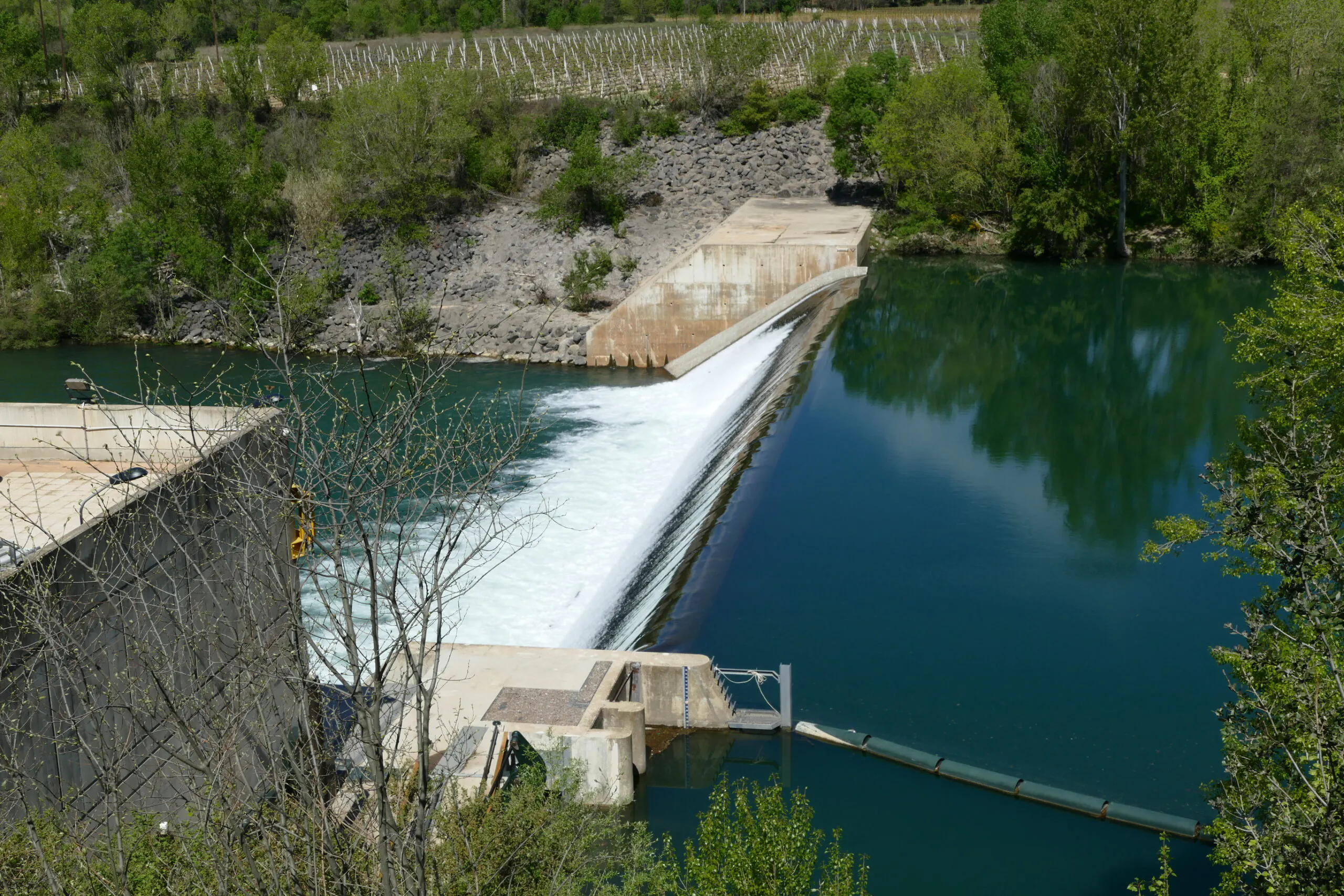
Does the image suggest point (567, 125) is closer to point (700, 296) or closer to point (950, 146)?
point (950, 146)

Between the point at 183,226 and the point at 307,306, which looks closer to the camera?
the point at 307,306

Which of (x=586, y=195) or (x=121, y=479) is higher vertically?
(x=121, y=479)

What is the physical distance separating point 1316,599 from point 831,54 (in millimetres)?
52973

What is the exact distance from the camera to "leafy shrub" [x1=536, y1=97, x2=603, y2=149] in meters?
52.2

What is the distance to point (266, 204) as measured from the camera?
148ft

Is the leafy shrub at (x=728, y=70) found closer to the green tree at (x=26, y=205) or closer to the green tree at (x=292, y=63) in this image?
the green tree at (x=292, y=63)

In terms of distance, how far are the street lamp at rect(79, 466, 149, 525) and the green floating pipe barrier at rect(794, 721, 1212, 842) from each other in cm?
792

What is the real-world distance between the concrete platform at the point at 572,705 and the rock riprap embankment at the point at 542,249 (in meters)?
18.5

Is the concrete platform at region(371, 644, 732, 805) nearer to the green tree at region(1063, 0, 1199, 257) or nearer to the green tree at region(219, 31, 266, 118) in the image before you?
the green tree at region(1063, 0, 1199, 257)

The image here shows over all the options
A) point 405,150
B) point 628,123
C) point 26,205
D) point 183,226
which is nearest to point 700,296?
point 405,150

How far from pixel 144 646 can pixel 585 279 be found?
30.0 meters

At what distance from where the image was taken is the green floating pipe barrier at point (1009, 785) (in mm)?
12773

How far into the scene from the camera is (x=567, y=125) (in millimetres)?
52594

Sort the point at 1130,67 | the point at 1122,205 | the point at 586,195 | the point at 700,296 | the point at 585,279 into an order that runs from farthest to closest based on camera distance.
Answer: the point at 586,195
the point at 1122,205
the point at 1130,67
the point at 585,279
the point at 700,296
